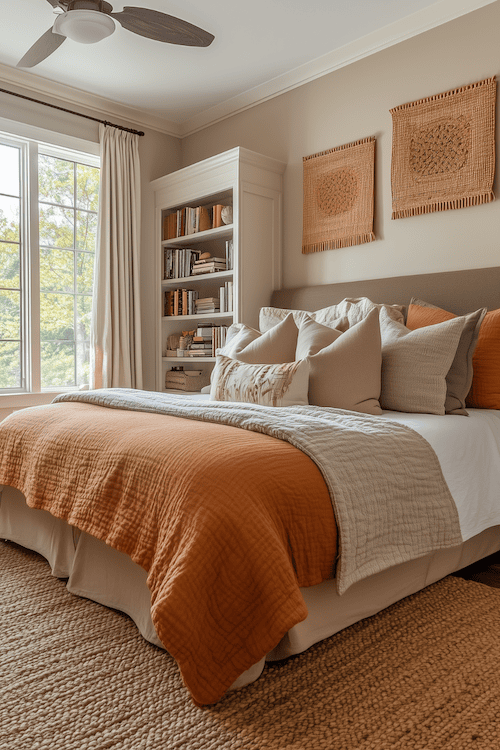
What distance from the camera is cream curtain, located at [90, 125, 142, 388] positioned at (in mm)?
4164

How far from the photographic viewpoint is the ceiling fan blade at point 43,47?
2666 millimetres

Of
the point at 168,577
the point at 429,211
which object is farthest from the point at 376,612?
the point at 429,211

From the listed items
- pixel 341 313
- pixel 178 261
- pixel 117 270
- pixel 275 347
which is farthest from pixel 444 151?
pixel 117 270

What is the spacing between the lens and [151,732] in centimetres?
124

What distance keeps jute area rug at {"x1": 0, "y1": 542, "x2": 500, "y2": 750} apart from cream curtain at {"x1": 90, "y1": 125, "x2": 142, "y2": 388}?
2.53 metres

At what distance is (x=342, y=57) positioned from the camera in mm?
3533

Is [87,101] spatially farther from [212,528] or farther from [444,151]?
[212,528]

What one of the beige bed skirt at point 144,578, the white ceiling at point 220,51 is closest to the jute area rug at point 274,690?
the beige bed skirt at point 144,578

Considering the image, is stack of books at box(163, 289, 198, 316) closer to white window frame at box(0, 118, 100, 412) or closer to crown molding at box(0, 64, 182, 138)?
white window frame at box(0, 118, 100, 412)

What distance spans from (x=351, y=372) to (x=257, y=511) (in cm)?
108

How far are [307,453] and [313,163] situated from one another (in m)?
2.73

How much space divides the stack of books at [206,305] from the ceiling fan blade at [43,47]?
1.83 metres

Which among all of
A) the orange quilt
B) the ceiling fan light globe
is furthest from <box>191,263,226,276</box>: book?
the orange quilt

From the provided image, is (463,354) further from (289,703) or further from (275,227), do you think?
(275,227)
